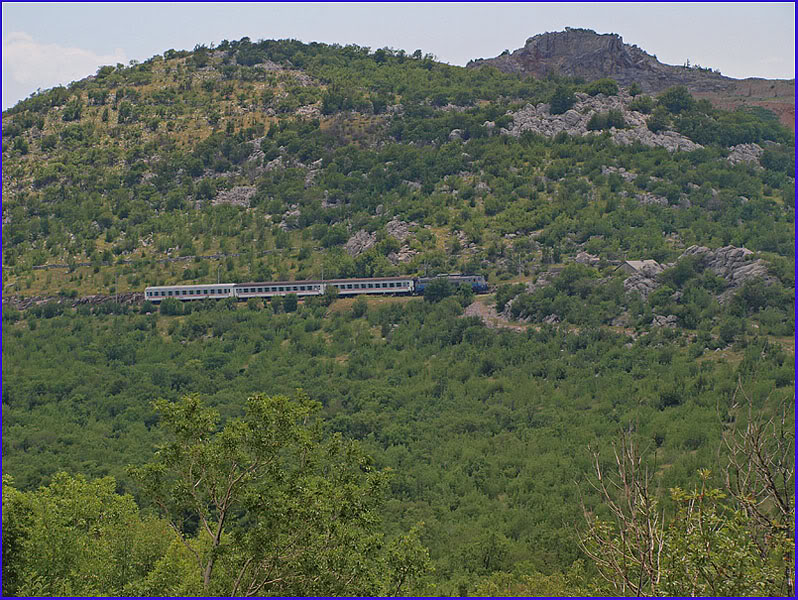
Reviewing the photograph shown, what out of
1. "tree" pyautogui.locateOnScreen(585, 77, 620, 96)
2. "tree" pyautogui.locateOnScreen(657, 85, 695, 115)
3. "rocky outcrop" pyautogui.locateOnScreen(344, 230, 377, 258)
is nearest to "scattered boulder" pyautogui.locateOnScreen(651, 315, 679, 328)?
"rocky outcrop" pyautogui.locateOnScreen(344, 230, 377, 258)

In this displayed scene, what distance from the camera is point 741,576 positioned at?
32.8ft

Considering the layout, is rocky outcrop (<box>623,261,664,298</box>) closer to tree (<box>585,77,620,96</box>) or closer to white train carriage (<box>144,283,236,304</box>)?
white train carriage (<box>144,283,236,304</box>)

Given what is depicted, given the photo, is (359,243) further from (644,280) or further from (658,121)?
(658,121)

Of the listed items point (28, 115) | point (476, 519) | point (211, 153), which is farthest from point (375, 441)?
point (28, 115)

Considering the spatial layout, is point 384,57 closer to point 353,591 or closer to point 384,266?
point 384,266

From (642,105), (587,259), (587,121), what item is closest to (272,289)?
(587,259)

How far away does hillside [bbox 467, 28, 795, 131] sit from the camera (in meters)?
95.8

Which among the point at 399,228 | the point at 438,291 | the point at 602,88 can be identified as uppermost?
the point at 602,88

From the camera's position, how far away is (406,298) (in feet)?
180

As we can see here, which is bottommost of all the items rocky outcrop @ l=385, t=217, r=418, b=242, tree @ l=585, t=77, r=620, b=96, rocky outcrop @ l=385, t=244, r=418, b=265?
rocky outcrop @ l=385, t=244, r=418, b=265

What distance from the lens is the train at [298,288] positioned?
5553 centimetres

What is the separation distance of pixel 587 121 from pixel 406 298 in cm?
2448

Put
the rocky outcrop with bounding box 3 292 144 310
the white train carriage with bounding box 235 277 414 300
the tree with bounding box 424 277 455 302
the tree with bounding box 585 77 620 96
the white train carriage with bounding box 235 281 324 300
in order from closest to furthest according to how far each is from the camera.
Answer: the tree with bounding box 424 277 455 302 → the white train carriage with bounding box 235 277 414 300 → the white train carriage with bounding box 235 281 324 300 → the rocky outcrop with bounding box 3 292 144 310 → the tree with bounding box 585 77 620 96

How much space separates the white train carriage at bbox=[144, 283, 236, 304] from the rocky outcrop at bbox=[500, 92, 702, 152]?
25412 mm
